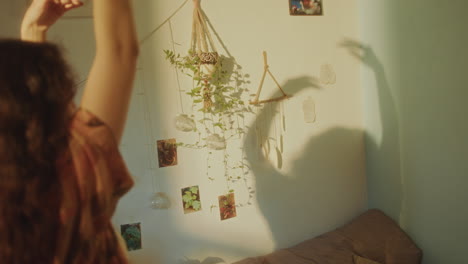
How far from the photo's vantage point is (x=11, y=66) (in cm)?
39

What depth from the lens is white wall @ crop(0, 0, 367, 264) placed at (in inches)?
58.4

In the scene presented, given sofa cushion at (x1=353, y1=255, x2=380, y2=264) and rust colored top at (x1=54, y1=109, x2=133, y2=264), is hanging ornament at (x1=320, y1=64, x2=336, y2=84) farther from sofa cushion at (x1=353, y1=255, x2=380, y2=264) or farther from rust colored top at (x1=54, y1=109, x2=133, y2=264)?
rust colored top at (x1=54, y1=109, x2=133, y2=264)

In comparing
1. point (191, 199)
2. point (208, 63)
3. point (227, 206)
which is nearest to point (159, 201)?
point (191, 199)

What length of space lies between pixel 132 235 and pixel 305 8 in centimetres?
157

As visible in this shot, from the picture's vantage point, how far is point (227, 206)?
5.44 ft

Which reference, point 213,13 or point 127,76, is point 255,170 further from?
point 127,76

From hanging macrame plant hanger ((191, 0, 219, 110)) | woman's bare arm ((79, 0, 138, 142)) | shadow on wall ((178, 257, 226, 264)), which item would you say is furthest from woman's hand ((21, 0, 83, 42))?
shadow on wall ((178, 257, 226, 264))

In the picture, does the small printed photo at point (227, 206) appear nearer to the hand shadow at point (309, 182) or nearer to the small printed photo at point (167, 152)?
the hand shadow at point (309, 182)

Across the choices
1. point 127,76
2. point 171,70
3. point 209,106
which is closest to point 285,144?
point 209,106

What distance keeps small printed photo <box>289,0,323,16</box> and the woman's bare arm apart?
1455mm

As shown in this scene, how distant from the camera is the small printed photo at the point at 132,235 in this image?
1459 millimetres

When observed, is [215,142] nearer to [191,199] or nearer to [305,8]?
[191,199]

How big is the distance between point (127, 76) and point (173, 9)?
3.87 ft

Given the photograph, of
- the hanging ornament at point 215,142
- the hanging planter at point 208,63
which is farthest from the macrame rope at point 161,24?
the hanging ornament at point 215,142
